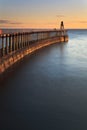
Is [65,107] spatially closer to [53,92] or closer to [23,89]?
[53,92]

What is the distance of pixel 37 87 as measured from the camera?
10.2 metres

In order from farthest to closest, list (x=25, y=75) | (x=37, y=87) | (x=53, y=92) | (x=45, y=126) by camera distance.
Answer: (x=25, y=75) → (x=37, y=87) → (x=53, y=92) → (x=45, y=126)

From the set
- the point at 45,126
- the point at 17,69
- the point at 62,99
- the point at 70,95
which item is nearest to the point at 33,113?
the point at 45,126

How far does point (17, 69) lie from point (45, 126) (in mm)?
7747

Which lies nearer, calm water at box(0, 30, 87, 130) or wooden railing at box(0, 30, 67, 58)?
calm water at box(0, 30, 87, 130)

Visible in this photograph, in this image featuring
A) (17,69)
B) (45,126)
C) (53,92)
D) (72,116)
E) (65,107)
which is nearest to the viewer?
(45,126)

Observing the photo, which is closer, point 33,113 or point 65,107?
point 33,113

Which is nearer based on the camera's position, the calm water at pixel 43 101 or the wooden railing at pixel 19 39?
the calm water at pixel 43 101

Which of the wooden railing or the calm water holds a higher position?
the wooden railing

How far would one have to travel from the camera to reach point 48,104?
26.3 feet

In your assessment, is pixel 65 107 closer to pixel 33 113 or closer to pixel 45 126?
pixel 33 113

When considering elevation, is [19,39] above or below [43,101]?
above

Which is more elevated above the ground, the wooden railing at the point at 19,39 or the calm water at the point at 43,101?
the wooden railing at the point at 19,39

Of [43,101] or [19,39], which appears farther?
[19,39]
